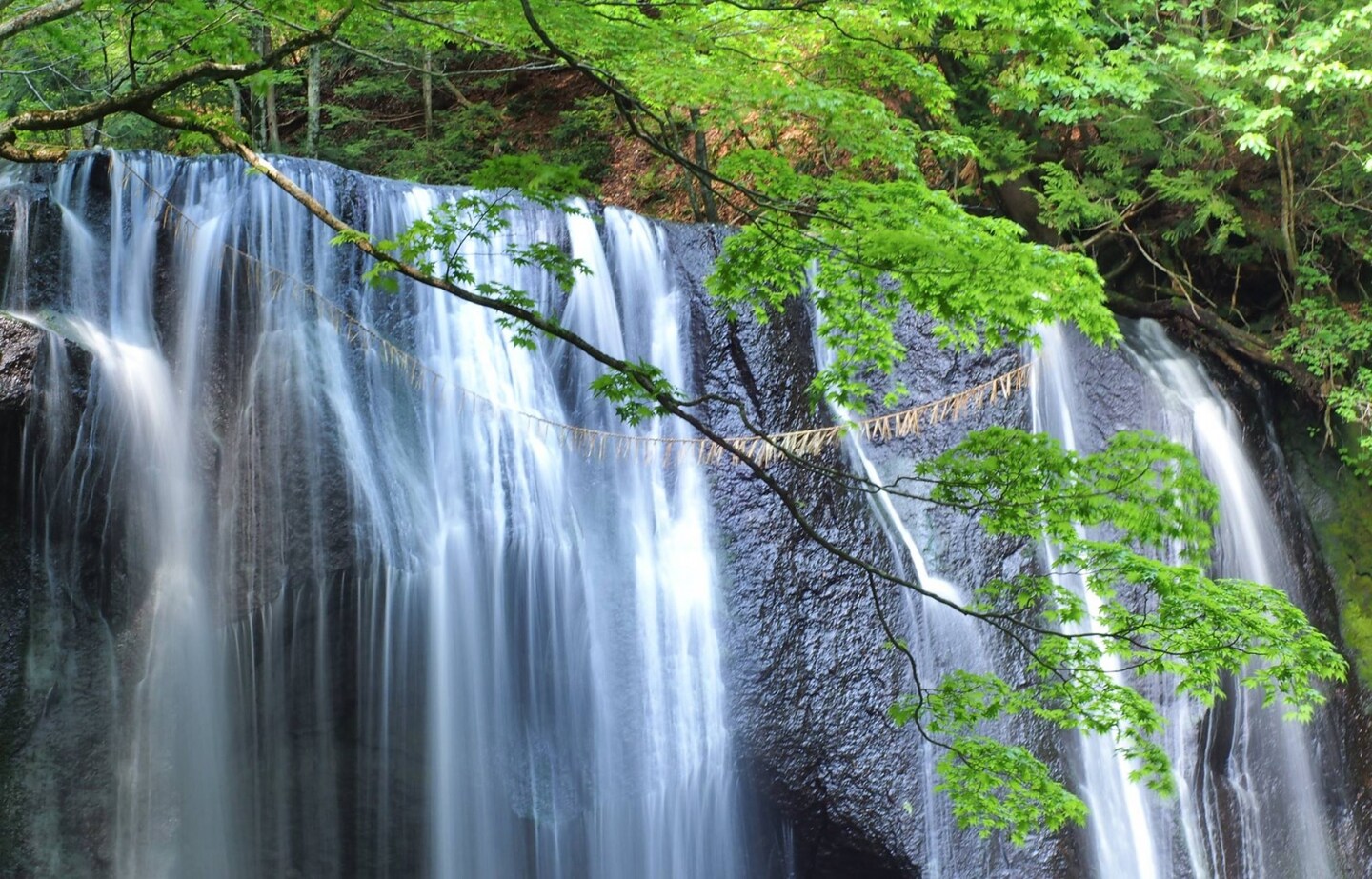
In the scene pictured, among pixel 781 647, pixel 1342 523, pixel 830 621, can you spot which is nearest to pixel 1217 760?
pixel 1342 523

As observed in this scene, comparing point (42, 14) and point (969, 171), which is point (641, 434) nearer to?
point (42, 14)

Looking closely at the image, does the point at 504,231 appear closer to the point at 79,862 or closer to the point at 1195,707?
the point at 79,862

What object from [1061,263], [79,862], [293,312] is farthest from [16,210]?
[1061,263]

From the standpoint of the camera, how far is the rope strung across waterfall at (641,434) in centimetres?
818

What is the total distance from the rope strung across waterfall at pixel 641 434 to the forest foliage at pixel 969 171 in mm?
410

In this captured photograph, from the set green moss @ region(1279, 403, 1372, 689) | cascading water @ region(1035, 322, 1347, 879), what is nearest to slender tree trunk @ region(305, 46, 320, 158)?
cascading water @ region(1035, 322, 1347, 879)

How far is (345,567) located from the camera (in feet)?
23.9

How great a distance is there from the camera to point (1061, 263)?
5.09 metres

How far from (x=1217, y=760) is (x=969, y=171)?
624cm

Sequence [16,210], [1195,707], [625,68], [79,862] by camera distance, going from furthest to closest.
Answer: [1195,707] → [16,210] → [79,862] → [625,68]

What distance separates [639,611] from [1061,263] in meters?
4.21

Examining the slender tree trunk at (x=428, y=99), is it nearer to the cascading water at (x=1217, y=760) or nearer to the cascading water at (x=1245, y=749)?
the cascading water at (x=1217, y=760)

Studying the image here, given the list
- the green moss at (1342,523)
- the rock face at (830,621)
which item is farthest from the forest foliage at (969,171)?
the rock face at (830,621)

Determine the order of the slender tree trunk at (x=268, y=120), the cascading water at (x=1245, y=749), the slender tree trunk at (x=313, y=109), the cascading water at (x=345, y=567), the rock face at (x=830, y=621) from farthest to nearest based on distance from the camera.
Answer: the slender tree trunk at (x=313, y=109) → the slender tree trunk at (x=268, y=120) → the cascading water at (x=1245, y=749) → the rock face at (x=830, y=621) → the cascading water at (x=345, y=567)
